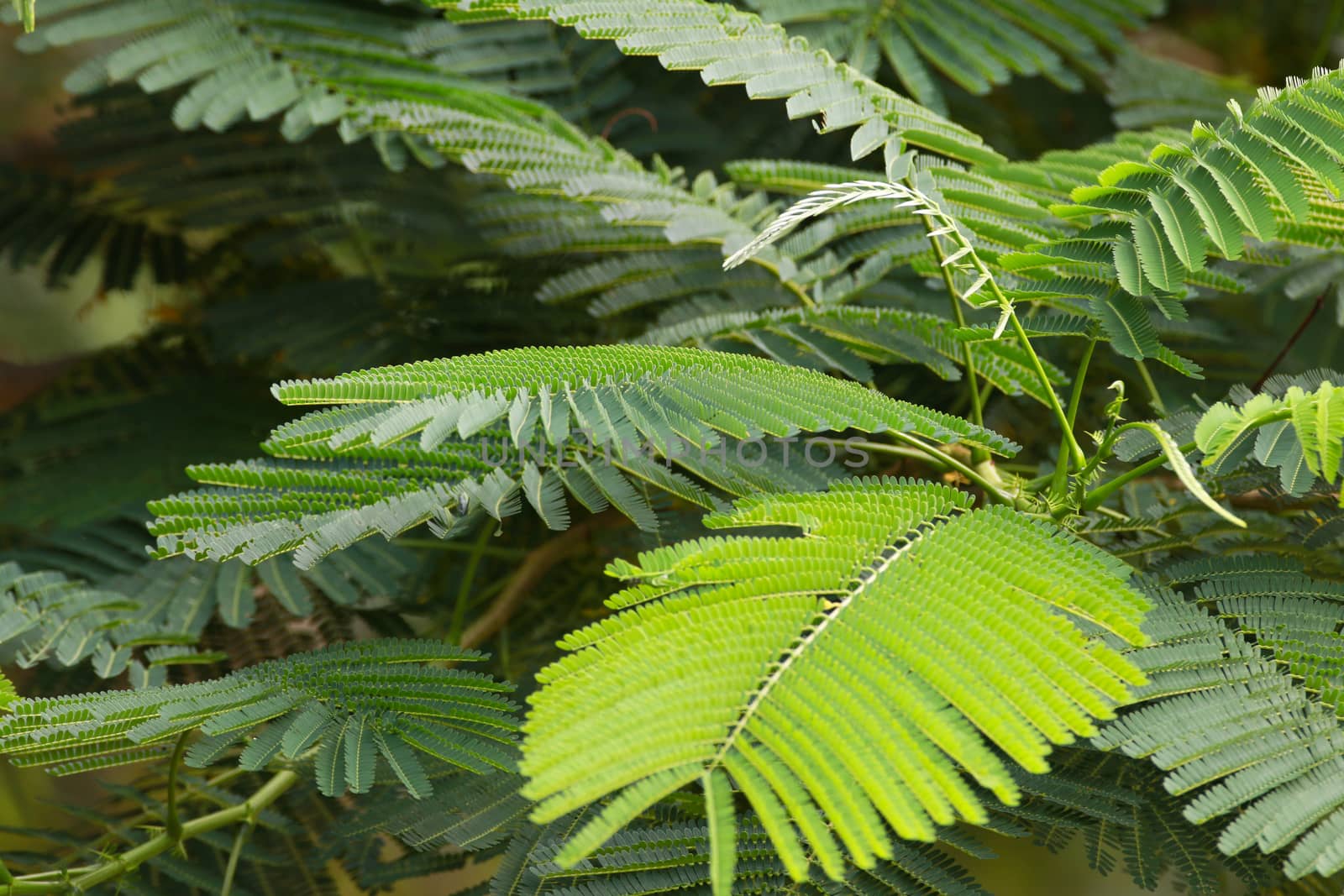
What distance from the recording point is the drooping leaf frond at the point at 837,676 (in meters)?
0.53

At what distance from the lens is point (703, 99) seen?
71.9 inches

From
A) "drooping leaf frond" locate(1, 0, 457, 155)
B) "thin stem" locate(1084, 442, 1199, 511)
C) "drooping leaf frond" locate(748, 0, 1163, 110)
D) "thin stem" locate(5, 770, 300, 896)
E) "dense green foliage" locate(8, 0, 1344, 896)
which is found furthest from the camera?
"drooping leaf frond" locate(748, 0, 1163, 110)

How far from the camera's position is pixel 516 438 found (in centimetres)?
71

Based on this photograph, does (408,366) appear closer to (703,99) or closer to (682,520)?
(682,520)

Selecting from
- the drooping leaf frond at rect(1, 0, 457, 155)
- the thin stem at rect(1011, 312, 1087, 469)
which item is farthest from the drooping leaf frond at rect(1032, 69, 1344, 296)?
the drooping leaf frond at rect(1, 0, 457, 155)

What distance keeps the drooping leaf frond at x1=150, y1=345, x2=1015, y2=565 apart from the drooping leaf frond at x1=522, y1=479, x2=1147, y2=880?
3.3 inches

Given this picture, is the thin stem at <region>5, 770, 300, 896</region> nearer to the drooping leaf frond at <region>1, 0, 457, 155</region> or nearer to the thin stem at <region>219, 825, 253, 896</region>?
the thin stem at <region>219, 825, 253, 896</region>

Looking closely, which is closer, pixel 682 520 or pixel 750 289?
pixel 682 520

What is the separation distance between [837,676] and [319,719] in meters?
0.47

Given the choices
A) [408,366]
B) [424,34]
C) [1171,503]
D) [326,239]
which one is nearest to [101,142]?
[326,239]

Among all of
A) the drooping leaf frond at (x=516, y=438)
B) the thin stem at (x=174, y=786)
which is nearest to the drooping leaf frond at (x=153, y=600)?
the thin stem at (x=174, y=786)

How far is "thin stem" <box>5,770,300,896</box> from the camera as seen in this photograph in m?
0.91

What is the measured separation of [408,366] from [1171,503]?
0.78 metres

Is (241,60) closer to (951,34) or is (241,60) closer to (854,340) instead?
(854,340)
